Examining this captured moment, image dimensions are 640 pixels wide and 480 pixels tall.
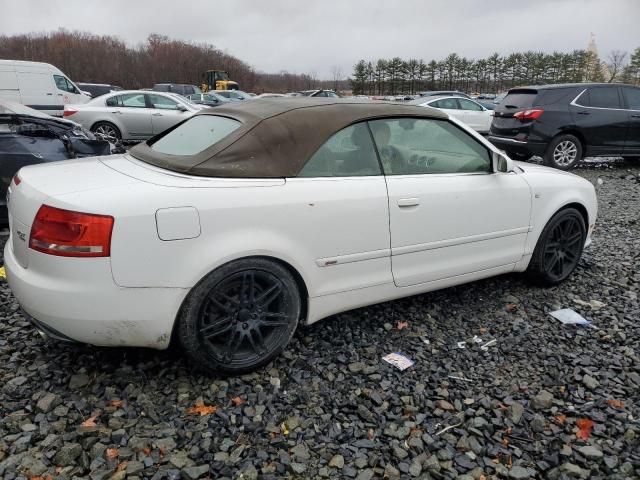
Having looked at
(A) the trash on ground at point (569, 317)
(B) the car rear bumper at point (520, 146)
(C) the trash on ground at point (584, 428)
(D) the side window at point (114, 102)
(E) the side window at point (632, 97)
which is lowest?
(C) the trash on ground at point (584, 428)

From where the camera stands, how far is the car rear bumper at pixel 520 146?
949 centimetres

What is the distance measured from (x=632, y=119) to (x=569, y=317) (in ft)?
27.8

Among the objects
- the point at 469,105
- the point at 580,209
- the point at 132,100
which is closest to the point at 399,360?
the point at 580,209

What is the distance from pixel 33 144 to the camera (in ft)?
17.0

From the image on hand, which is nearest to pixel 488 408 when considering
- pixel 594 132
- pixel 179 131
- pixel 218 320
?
pixel 218 320

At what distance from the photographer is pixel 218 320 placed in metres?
2.55

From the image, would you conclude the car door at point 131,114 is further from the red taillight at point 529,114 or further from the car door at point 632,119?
the car door at point 632,119

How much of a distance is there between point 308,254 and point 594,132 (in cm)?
928

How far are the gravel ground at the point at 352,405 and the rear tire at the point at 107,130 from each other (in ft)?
32.5

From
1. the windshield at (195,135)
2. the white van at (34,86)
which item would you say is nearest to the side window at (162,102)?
the white van at (34,86)

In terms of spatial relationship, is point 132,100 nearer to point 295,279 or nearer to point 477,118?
point 477,118

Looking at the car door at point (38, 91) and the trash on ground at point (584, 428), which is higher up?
the car door at point (38, 91)

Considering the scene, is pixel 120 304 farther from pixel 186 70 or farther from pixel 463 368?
pixel 186 70

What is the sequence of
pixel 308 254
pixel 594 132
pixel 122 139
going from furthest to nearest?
1. pixel 122 139
2. pixel 594 132
3. pixel 308 254
